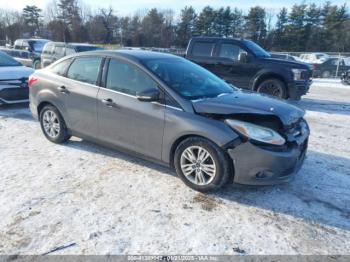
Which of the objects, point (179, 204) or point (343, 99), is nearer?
point (179, 204)

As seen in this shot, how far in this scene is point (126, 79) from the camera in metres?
4.41

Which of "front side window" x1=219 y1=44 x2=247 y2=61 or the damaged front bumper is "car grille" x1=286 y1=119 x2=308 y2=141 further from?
"front side window" x1=219 y1=44 x2=247 y2=61

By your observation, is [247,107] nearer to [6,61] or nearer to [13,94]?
[13,94]

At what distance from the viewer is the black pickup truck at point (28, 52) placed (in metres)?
18.2

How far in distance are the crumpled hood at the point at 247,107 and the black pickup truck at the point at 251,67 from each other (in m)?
5.34

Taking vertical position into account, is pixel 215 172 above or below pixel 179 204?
above

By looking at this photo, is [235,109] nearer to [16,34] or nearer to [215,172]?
[215,172]

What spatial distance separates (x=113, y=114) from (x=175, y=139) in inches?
42.0

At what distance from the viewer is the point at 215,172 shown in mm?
3682

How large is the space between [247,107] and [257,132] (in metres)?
0.39

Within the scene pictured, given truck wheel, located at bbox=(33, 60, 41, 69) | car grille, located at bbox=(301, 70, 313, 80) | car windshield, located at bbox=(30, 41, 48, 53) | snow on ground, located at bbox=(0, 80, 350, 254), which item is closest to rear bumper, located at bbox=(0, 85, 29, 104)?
snow on ground, located at bbox=(0, 80, 350, 254)

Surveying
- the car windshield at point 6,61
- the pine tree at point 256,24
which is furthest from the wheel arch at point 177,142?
the pine tree at point 256,24

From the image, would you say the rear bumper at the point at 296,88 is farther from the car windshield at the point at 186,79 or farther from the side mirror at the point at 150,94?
the side mirror at the point at 150,94

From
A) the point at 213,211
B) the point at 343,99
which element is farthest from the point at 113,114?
the point at 343,99
